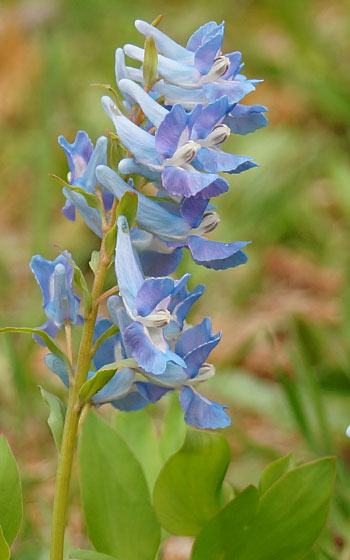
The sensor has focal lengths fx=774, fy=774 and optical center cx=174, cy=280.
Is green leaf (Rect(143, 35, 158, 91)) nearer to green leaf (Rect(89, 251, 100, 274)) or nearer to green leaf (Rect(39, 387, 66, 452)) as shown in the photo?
green leaf (Rect(89, 251, 100, 274))

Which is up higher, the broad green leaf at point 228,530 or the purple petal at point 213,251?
the purple petal at point 213,251

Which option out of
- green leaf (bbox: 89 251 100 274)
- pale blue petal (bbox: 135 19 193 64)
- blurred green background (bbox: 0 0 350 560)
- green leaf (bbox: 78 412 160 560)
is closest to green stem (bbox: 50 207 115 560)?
green leaf (bbox: 89 251 100 274)

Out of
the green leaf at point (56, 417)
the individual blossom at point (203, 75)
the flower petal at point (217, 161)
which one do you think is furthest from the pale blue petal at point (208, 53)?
the green leaf at point (56, 417)

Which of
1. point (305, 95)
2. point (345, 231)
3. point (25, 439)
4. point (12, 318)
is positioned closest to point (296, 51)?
point (305, 95)

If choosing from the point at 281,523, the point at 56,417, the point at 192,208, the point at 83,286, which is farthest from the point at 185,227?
the point at 281,523

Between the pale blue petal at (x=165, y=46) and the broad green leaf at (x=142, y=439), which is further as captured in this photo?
the broad green leaf at (x=142, y=439)

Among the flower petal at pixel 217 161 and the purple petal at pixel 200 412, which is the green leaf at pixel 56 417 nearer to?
the purple petal at pixel 200 412

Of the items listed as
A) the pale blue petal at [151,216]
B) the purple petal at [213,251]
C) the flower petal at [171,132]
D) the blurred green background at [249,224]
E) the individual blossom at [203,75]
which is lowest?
the blurred green background at [249,224]
